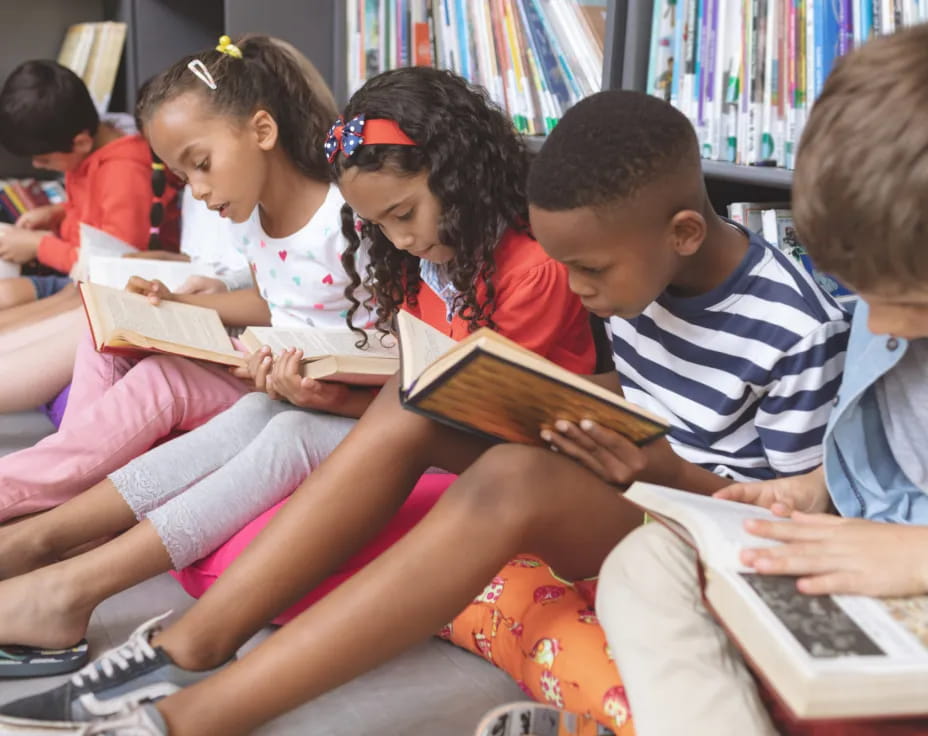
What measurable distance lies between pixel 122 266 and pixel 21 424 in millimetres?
412

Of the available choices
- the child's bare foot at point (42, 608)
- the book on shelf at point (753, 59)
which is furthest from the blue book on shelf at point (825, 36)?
the child's bare foot at point (42, 608)

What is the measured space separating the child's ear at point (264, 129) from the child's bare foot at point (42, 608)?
71cm

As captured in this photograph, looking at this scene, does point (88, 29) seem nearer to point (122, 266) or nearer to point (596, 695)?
point (122, 266)

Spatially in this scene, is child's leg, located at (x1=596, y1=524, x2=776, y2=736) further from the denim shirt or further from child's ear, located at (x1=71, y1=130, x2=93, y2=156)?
child's ear, located at (x1=71, y1=130, x2=93, y2=156)

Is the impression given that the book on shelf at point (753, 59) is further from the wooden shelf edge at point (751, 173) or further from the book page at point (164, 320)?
the book page at point (164, 320)

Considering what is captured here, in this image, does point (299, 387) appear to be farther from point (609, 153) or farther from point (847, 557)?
point (847, 557)

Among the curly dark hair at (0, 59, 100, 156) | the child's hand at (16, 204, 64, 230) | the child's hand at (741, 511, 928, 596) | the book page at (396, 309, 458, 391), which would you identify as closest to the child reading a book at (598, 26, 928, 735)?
the child's hand at (741, 511, 928, 596)

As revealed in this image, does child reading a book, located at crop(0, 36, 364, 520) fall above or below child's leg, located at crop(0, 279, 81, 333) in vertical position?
above

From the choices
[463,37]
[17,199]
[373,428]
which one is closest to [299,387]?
[373,428]

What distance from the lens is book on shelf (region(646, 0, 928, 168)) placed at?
111 centimetres

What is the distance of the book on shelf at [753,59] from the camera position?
3.64 ft

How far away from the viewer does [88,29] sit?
2.74m

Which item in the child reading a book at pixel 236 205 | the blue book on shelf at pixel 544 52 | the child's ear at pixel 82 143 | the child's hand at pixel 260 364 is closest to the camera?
the child's hand at pixel 260 364

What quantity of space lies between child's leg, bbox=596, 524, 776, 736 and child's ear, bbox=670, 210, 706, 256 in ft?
0.92
